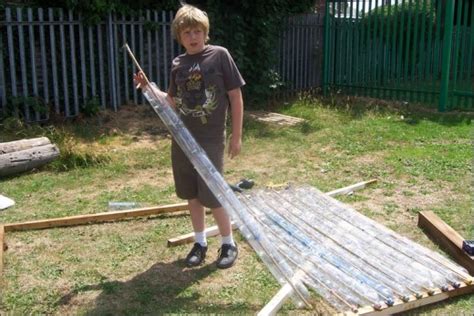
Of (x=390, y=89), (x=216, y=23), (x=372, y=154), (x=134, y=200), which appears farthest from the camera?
(x=390, y=89)

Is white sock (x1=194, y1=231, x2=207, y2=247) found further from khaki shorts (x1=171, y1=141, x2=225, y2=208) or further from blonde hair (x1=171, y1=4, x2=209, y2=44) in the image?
blonde hair (x1=171, y1=4, x2=209, y2=44)

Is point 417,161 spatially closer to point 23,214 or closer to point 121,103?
point 23,214

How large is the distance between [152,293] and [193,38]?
1560 millimetres

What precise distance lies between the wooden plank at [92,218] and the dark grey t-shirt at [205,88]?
1.33 m

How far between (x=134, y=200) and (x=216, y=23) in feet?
19.1

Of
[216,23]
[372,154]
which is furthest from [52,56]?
[372,154]

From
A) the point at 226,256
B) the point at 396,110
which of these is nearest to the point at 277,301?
the point at 226,256

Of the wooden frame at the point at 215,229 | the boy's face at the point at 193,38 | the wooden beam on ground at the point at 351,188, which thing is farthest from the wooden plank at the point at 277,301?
the wooden beam on ground at the point at 351,188

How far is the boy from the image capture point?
10.9ft

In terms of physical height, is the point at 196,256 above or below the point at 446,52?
below

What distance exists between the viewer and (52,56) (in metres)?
8.37

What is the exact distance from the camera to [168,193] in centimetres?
535

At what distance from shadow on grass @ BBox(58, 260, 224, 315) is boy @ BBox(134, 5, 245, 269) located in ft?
0.49

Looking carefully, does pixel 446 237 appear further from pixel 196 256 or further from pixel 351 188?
pixel 196 256
